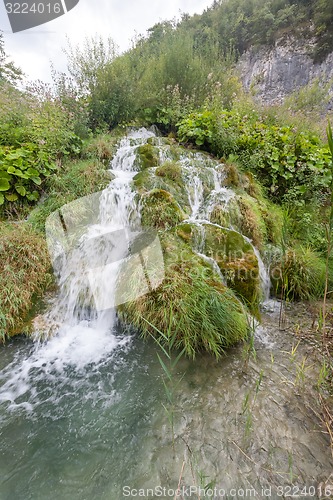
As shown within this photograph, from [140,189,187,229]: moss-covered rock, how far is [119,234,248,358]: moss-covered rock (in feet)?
3.51

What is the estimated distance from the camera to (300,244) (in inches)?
A: 155

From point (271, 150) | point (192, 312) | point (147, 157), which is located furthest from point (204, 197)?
point (192, 312)

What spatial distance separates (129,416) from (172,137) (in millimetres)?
6283

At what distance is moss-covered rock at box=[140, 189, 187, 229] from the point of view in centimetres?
364

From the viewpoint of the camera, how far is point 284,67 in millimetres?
12367

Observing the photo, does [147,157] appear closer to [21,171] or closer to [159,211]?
[159,211]

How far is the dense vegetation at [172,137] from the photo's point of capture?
3.59 meters

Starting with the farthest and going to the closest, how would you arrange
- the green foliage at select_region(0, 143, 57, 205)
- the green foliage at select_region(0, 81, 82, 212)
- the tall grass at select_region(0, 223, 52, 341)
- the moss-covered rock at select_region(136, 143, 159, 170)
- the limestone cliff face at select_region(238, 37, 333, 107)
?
the limestone cliff face at select_region(238, 37, 333, 107), the moss-covered rock at select_region(136, 143, 159, 170), the green foliage at select_region(0, 81, 82, 212), the green foliage at select_region(0, 143, 57, 205), the tall grass at select_region(0, 223, 52, 341)

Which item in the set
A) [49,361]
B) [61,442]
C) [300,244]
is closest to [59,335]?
[49,361]

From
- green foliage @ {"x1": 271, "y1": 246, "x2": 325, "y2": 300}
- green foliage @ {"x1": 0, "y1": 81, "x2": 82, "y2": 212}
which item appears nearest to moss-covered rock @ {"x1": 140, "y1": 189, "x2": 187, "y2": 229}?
green foliage @ {"x1": 271, "y1": 246, "x2": 325, "y2": 300}

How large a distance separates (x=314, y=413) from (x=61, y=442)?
6.36ft

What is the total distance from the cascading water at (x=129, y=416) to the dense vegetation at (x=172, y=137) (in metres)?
0.53

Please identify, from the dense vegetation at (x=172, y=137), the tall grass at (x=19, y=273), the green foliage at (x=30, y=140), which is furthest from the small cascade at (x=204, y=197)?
the green foliage at (x=30, y=140)

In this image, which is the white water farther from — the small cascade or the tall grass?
the small cascade
